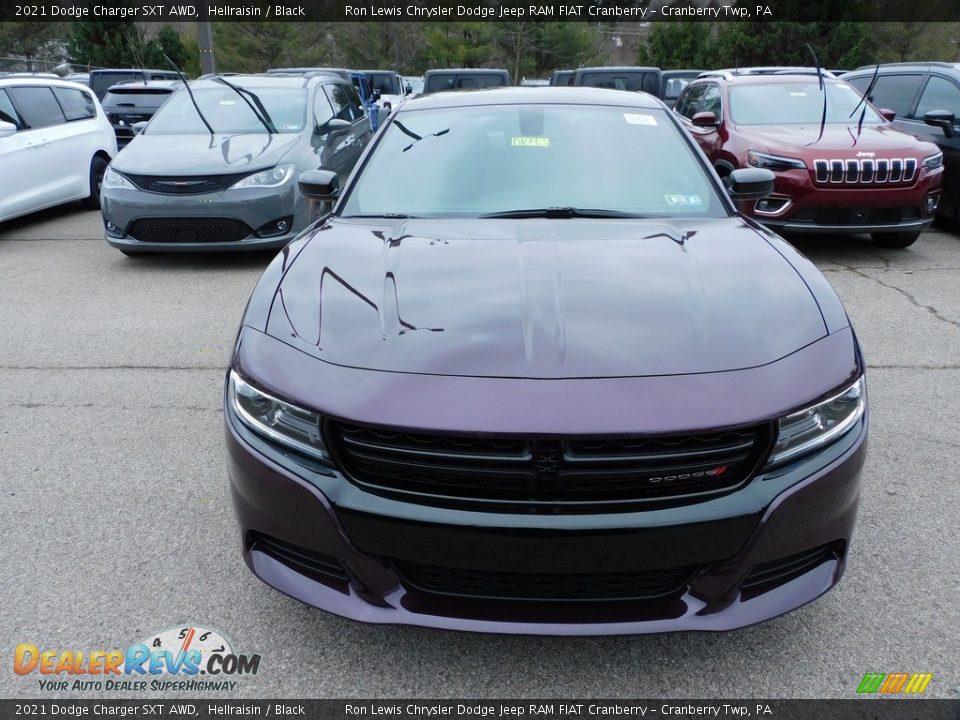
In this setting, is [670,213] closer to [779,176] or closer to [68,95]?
[779,176]

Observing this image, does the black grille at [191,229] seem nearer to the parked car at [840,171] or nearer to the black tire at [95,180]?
the black tire at [95,180]

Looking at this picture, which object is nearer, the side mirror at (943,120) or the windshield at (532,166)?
the windshield at (532,166)

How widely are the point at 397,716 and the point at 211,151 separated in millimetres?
6406

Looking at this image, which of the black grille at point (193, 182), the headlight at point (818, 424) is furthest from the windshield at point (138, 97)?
the headlight at point (818, 424)

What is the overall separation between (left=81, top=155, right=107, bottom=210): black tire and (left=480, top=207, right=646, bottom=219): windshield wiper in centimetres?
867

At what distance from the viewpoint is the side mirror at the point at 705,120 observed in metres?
8.43

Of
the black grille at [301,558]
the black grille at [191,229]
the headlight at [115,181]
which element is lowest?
the black grille at [191,229]

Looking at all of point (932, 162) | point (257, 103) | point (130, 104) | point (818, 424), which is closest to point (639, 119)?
point (818, 424)

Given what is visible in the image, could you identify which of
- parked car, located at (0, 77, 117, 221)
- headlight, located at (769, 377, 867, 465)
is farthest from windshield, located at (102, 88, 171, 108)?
headlight, located at (769, 377, 867, 465)

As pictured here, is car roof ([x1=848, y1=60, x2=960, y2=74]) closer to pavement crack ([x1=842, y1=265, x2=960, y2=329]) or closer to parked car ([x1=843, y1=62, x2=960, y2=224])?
parked car ([x1=843, y1=62, x2=960, y2=224])

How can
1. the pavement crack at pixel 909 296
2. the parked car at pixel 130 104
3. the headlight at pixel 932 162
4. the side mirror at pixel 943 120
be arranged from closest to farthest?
the pavement crack at pixel 909 296
the headlight at pixel 932 162
the side mirror at pixel 943 120
the parked car at pixel 130 104

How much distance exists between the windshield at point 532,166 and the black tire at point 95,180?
316 inches

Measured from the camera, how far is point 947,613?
2553 millimetres

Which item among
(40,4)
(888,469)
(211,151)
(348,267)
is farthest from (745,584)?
(40,4)
